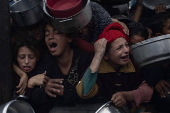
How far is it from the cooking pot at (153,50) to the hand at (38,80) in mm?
722

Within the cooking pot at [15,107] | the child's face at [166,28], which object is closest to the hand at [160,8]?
the child's face at [166,28]

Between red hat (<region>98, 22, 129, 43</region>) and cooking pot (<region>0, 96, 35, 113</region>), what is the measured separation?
85 centimetres

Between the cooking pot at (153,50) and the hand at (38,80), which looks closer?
the cooking pot at (153,50)

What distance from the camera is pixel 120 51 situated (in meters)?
2.59

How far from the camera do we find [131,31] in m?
2.95

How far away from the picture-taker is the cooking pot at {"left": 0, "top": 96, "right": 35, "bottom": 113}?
221 centimetres

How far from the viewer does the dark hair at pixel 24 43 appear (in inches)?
108

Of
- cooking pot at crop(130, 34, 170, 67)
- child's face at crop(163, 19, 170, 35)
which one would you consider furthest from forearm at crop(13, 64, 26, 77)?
child's face at crop(163, 19, 170, 35)

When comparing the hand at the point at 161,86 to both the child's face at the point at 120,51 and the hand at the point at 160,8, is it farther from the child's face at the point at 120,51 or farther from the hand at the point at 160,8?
the hand at the point at 160,8

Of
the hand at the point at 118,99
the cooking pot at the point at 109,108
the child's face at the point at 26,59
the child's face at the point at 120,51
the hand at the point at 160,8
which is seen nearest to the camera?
the cooking pot at the point at 109,108

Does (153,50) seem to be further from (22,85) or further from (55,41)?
(22,85)

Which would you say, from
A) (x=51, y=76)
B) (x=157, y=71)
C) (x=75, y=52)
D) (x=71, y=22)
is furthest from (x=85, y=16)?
(x=157, y=71)

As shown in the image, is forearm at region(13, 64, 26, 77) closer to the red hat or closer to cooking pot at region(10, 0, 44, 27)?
cooking pot at region(10, 0, 44, 27)

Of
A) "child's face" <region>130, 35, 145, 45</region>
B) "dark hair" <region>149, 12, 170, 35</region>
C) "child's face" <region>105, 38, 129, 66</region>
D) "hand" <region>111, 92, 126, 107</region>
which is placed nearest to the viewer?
"hand" <region>111, 92, 126, 107</region>
